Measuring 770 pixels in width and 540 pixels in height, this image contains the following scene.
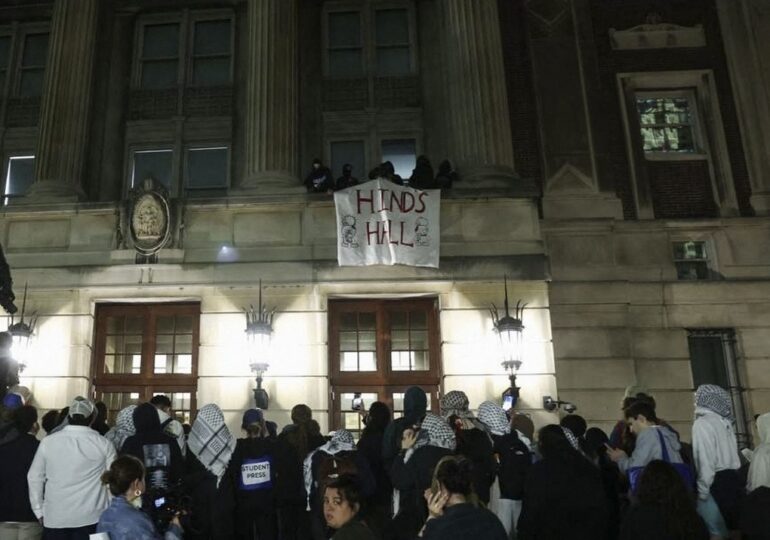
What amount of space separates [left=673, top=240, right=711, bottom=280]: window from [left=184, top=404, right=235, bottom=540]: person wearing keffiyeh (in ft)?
39.5

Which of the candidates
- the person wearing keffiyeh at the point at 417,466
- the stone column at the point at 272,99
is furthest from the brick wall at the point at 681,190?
the person wearing keffiyeh at the point at 417,466

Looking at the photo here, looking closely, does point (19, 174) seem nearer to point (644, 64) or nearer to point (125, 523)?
point (125, 523)

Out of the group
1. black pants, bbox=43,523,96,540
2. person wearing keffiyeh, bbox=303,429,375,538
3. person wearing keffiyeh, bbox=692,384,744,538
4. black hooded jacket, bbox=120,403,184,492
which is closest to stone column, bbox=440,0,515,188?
person wearing keffiyeh, bbox=692,384,744,538

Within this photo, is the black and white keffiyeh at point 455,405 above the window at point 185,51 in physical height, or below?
below

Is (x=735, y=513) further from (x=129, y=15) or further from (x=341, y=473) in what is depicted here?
(x=129, y=15)

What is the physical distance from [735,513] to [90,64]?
15987 mm

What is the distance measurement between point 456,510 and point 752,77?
16.4 metres

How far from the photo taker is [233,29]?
18.3 m

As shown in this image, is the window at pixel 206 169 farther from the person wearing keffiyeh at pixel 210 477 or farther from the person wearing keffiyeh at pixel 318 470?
the person wearing keffiyeh at pixel 318 470

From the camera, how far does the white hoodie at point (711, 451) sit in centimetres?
658

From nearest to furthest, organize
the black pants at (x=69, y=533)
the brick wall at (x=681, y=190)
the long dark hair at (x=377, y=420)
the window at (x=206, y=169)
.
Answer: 1. the black pants at (x=69, y=533)
2. the long dark hair at (x=377, y=420)
3. the brick wall at (x=681, y=190)
4. the window at (x=206, y=169)

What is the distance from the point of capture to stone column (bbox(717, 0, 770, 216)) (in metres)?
16.3

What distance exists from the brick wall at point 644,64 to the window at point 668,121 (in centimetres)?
65

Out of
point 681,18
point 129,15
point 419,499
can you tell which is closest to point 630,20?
point 681,18
